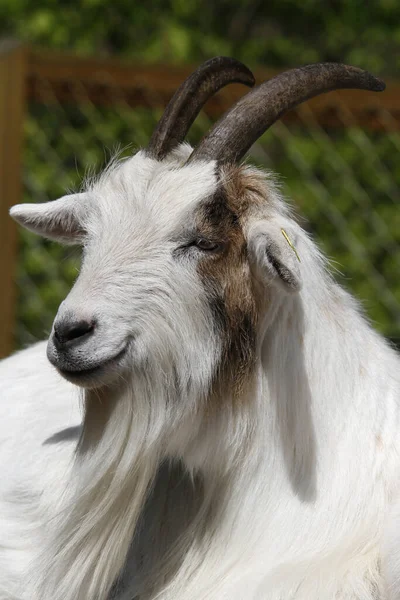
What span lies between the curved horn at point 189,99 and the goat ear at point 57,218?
24 cm

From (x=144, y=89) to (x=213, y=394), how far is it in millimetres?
3784

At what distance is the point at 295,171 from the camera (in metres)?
8.25

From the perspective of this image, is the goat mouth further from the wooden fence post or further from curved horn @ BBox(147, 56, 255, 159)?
the wooden fence post

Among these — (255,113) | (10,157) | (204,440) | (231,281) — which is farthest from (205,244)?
(10,157)

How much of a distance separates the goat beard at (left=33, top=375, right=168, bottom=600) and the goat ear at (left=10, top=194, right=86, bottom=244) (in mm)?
497

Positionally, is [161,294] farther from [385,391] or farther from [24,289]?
[24,289]

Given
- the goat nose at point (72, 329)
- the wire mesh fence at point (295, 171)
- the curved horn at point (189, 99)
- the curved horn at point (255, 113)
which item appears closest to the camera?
the goat nose at point (72, 329)

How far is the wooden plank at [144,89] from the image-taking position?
5840mm

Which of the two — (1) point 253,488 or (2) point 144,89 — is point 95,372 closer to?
(1) point 253,488

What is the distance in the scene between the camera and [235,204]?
8.30 feet

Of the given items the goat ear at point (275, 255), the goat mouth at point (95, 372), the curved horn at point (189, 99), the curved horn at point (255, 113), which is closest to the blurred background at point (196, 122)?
the curved horn at point (189, 99)

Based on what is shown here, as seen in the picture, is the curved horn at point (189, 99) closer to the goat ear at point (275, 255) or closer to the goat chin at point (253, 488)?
the goat ear at point (275, 255)

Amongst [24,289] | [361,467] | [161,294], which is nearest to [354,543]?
[361,467]

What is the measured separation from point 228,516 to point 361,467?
0.34 meters
